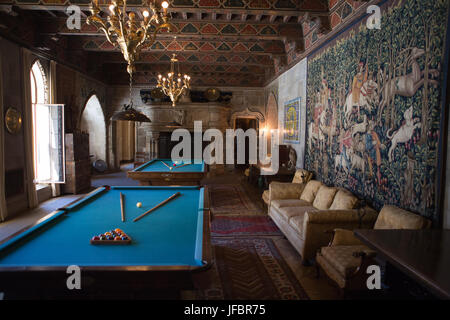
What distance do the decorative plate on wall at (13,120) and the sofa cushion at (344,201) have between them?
19.9 ft

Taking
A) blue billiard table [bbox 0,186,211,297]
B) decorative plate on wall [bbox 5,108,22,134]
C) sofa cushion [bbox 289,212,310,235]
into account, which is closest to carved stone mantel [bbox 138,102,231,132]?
decorative plate on wall [bbox 5,108,22,134]

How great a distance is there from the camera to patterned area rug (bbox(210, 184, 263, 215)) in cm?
619

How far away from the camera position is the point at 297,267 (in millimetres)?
3619

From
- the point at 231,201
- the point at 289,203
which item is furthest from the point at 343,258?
the point at 231,201

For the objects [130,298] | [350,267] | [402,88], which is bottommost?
[350,267]

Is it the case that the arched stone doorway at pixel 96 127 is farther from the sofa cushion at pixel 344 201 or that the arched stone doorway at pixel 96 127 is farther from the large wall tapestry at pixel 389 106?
the sofa cushion at pixel 344 201

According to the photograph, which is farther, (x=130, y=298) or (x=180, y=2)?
(x=180, y=2)

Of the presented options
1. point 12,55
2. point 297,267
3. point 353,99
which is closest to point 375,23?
point 353,99

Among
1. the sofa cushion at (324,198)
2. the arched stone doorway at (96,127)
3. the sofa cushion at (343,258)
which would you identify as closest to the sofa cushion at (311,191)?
the sofa cushion at (324,198)
